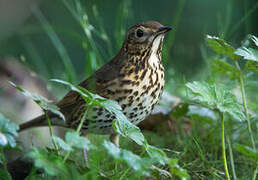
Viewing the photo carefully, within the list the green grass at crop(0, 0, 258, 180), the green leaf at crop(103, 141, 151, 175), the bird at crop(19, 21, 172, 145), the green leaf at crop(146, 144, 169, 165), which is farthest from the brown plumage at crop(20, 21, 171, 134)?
the green leaf at crop(103, 141, 151, 175)

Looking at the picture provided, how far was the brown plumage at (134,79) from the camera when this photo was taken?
2334 millimetres

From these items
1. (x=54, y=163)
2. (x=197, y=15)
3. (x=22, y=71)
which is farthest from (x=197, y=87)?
(x=197, y=15)

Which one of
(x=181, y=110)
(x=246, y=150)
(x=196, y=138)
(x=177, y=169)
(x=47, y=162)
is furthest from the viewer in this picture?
(x=181, y=110)

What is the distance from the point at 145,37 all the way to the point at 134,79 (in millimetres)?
277

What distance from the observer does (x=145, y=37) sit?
2.45 meters

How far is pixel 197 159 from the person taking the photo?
2336mm

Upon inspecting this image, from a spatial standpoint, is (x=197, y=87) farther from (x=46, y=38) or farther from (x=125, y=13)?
(x=46, y=38)

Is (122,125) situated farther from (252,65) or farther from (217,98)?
(252,65)

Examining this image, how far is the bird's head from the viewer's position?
7.88 ft

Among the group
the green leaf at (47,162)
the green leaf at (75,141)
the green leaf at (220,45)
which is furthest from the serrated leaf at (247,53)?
the green leaf at (47,162)

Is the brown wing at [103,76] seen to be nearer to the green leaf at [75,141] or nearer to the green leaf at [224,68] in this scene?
the green leaf at [224,68]

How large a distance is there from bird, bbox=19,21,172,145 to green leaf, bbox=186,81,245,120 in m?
0.46

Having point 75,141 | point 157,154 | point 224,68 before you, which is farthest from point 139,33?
point 75,141

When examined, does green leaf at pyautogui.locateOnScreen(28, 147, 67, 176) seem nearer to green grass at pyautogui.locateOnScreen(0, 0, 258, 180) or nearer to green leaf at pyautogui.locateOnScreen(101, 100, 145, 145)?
green grass at pyautogui.locateOnScreen(0, 0, 258, 180)
